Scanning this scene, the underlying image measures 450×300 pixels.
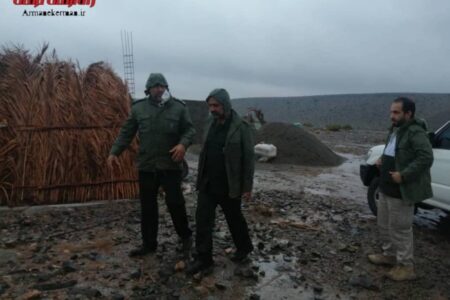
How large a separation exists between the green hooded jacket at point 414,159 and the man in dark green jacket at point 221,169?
1592 mm

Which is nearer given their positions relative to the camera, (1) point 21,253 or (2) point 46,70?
(1) point 21,253

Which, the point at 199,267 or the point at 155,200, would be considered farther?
the point at 155,200

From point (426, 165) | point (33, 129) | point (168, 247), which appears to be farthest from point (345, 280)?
point (33, 129)

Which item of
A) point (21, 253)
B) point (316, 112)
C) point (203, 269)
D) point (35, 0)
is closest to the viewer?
point (203, 269)

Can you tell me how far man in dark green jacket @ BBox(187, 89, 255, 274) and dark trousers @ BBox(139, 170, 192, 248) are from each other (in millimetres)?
375

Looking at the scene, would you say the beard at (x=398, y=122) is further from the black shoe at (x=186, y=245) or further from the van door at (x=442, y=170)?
the black shoe at (x=186, y=245)

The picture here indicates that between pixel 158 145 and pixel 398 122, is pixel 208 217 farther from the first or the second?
pixel 398 122

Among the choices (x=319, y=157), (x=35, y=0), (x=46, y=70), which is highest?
(x=35, y=0)

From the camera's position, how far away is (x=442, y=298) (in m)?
4.13

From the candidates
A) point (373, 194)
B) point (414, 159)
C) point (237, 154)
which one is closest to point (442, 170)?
point (373, 194)

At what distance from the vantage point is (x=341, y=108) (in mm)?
66750

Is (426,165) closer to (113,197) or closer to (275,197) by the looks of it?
(275,197)

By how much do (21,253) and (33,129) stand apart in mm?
2767

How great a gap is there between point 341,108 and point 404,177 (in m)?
65.4
